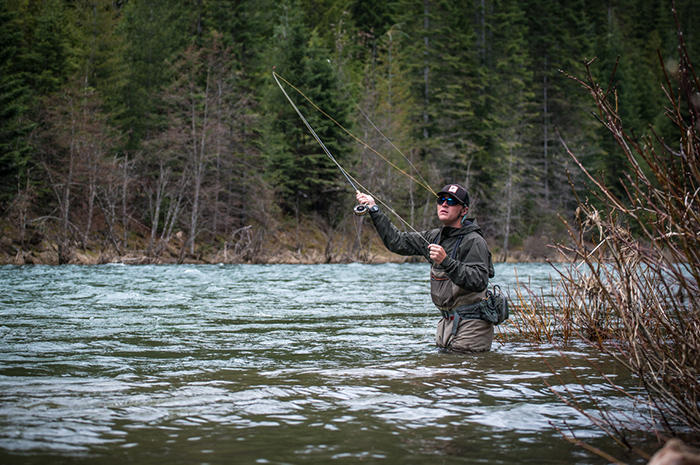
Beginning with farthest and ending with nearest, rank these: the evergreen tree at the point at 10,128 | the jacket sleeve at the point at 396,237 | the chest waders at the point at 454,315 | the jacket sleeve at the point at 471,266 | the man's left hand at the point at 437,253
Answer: the evergreen tree at the point at 10,128, the jacket sleeve at the point at 396,237, the chest waders at the point at 454,315, the jacket sleeve at the point at 471,266, the man's left hand at the point at 437,253

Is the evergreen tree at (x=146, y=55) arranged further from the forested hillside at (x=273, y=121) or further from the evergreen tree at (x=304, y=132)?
the evergreen tree at (x=304, y=132)

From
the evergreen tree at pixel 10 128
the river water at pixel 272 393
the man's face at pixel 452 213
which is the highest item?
the evergreen tree at pixel 10 128

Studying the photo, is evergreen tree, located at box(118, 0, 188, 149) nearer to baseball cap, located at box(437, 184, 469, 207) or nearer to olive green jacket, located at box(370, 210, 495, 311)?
olive green jacket, located at box(370, 210, 495, 311)

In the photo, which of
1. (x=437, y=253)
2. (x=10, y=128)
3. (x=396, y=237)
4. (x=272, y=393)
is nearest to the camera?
(x=272, y=393)

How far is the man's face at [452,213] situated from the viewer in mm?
6078

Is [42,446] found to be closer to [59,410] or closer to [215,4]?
[59,410]

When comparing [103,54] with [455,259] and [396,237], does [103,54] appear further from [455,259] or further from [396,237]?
[455,259]

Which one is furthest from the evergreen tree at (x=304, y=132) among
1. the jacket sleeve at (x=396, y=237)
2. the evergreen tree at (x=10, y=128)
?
the jacket sleeve at (x=396, y=237)

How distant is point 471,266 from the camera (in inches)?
230

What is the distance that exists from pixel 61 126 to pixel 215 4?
1409 centimetres

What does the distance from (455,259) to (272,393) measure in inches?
90.0

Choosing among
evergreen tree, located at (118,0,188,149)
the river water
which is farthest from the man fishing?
evergreen tree, located at (118,0,188,149)

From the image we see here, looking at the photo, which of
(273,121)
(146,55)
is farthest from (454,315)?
(146,55)

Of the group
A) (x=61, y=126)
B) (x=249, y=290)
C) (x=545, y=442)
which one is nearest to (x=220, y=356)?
(x=545, y=442)
